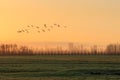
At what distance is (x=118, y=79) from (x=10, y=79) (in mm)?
9679

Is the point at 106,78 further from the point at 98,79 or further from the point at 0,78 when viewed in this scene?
the point at 0,78

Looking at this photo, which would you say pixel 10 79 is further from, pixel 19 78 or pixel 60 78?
pixel 60 78

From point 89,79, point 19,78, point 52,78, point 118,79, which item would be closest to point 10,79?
point 19,78

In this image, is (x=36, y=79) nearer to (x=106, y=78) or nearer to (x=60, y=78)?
(x=60, y=78)

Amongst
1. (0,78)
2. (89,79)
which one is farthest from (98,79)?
(0,78)

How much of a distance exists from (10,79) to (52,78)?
3875mm

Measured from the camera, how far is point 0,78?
3928 centimetres

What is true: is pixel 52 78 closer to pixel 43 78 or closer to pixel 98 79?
pixel 43 78

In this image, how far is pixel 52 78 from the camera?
3925 centimetres

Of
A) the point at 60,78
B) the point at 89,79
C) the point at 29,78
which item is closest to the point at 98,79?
the point at 89,79

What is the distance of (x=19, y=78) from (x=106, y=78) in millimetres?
8067

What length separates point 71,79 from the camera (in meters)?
38.3

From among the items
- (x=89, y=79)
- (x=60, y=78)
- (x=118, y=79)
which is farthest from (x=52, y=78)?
(x=118, y=79)

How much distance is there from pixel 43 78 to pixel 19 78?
220 cm
